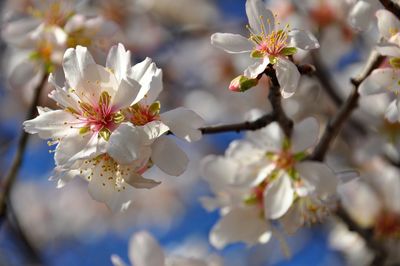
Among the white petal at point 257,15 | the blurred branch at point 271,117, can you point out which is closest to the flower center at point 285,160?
the blurred branch at point 271,117

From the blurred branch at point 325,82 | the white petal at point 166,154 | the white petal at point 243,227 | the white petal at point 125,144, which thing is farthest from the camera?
the blurred branch at point 325,82

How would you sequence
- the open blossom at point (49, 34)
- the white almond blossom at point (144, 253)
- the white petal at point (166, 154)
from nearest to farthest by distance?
the white petal at point (166, 154) < the white almond blossom at point (144, 253) < the open blossom at point (49, 34)

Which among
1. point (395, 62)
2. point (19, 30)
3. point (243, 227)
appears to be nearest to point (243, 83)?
point (395, 62)

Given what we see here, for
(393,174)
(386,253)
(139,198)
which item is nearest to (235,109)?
(393,174)

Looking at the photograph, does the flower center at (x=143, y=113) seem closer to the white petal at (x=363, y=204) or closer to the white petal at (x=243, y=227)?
the white petal at (x=243, y=227)

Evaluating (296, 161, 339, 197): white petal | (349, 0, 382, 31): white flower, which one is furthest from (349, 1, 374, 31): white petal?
(296, 161, 339, 197): white petal

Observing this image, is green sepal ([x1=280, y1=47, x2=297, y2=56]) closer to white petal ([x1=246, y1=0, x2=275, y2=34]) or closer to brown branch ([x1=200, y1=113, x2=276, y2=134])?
white petal ([x1=246, y1=0, x2=275, y2=34])
